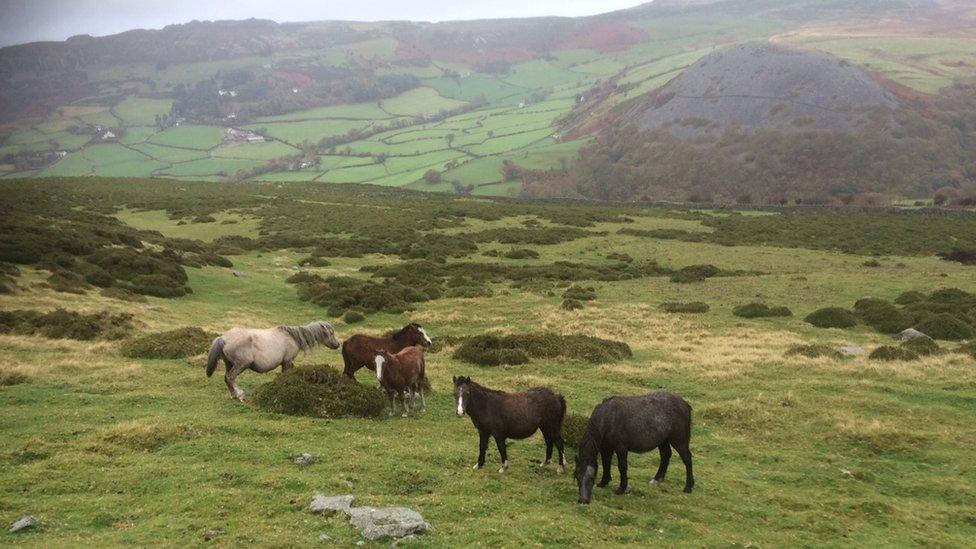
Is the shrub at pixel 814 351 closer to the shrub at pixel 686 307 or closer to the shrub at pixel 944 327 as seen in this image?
the shrub at pixel 944 327

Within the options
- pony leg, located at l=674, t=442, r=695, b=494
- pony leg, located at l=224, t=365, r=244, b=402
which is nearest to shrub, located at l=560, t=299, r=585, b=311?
pony leg, located at l=224, t=365, r=244, b=402

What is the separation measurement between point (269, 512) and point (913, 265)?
5461cm

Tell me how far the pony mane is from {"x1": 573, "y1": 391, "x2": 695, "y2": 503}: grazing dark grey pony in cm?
993

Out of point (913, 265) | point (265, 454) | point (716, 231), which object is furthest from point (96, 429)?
point (716, 231)

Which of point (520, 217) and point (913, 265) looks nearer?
point (913, 265)

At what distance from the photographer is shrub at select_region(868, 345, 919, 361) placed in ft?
75.4

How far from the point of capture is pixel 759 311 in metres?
32.9

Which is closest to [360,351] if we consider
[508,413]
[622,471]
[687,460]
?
[508,413]

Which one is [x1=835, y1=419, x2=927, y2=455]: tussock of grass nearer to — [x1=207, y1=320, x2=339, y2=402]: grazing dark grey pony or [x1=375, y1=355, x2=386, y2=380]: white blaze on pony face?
[x1=375, y1=355, x2=386, y2=380]: white blaze on pony face

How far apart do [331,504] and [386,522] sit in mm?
1260

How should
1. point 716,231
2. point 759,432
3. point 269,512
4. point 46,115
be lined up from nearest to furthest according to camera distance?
1. point 269,512
2. point 759,432
3. point 716,231
4. point 46,115

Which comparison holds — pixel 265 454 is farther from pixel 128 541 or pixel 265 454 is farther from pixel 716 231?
pixel 716 231

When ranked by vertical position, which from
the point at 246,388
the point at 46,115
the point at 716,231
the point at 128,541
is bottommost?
the point at 716,231

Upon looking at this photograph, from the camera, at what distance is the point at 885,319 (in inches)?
1174
